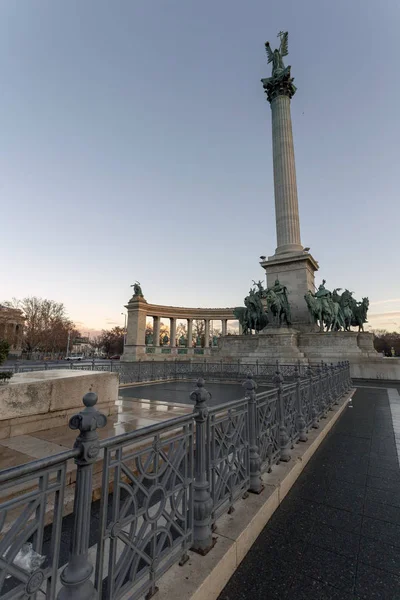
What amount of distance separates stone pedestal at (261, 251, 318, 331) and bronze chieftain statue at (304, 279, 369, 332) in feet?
3.69

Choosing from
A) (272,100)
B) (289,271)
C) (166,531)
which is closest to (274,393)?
(166,531)

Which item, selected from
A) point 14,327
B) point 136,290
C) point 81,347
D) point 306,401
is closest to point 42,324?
point 14,327

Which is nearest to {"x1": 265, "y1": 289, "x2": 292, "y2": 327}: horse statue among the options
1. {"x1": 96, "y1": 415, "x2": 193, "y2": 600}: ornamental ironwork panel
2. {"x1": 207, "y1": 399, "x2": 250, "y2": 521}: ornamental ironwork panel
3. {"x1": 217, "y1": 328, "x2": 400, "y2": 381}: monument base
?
{"x1": 217, "y1": 328, "x2": 400, "y2": 381}: monument base

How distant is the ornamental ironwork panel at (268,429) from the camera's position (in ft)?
14.4

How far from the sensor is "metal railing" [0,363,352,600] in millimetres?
1563

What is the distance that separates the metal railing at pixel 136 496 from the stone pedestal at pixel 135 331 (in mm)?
43441

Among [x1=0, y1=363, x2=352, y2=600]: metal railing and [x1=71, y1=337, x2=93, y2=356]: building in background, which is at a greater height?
[x1=71, y1=337, x2=93, y2=356]: building in background

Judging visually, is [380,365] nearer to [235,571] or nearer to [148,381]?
[148,381]

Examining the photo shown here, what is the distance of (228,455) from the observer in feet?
11.5

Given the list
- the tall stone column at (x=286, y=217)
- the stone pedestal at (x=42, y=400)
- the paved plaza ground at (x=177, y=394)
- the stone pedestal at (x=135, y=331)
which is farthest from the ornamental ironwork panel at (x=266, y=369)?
the stone pedestal at (x=135, y=331)

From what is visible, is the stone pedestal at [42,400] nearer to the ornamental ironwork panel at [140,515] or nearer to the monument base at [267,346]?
the ornamental ironwork panel at [140,515]

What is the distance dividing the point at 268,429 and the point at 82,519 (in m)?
3.44

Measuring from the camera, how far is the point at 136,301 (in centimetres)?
5044

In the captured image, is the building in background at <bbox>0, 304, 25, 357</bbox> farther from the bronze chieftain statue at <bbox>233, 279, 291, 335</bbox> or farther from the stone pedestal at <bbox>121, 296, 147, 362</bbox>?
the bronze chieftain statue at <bbox>233, 279, 291, 335</bbox>
